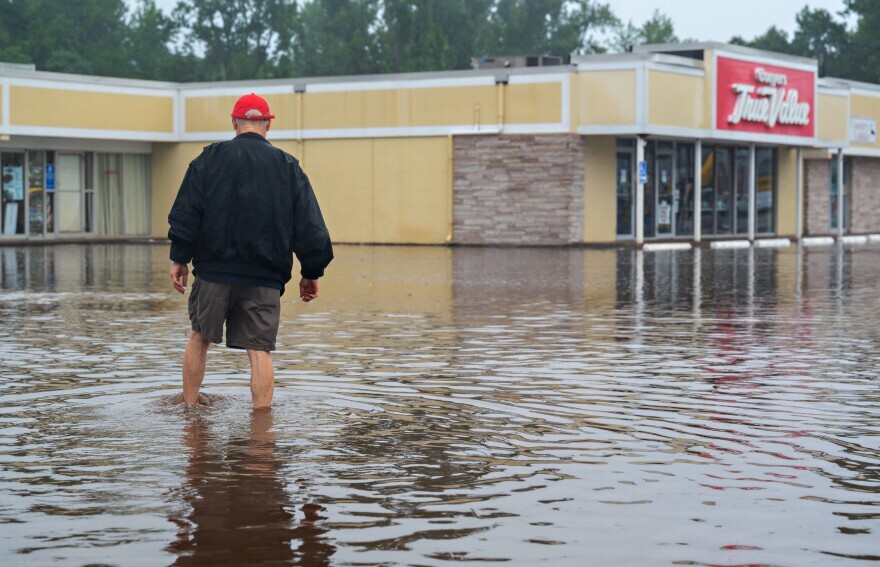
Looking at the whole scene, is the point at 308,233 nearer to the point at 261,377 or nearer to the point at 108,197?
the point at 261,377

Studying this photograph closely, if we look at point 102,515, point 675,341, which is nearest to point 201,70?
point 675,341

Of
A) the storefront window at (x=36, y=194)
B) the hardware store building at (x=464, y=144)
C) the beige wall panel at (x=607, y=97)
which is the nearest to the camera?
the beige wall panel at (x=607, y=97)

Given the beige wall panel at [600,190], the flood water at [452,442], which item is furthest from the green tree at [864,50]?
the flood water at [452,442]

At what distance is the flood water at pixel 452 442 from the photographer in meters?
5.46

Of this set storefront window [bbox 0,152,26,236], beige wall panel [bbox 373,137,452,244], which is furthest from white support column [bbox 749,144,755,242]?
storefront window [bbox 0,152,26,236]

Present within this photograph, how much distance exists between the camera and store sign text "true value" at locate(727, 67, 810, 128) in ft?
140

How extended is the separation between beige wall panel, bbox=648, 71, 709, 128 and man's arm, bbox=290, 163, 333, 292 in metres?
30.7

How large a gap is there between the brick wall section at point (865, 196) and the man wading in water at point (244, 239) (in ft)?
165

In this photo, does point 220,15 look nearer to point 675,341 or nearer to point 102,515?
point 675,341

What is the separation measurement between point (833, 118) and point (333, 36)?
2070 inches

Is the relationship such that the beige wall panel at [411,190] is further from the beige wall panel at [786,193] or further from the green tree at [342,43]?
the green tree at [342,43]

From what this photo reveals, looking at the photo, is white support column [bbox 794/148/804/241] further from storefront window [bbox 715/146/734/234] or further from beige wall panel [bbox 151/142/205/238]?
beige wall panel [bbox 151/142/205/238]

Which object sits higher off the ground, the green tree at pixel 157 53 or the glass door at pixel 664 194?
the green tree at pixel 157 53

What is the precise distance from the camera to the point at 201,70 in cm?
9400
